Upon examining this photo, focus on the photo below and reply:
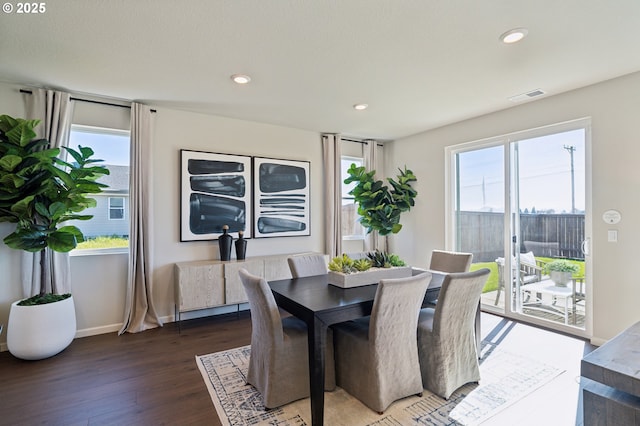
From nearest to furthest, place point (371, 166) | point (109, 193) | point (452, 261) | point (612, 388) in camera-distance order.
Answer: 1. point (612, 388)
2. point (452, 261)
3. point (109, 193)
4. point (371, 166)

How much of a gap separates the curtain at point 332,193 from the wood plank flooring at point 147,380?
6.67 ft

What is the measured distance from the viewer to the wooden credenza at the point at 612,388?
1.35 m

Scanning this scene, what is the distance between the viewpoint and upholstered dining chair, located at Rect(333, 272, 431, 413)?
2.11m

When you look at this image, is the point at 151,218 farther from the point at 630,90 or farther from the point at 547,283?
the point at 630,90

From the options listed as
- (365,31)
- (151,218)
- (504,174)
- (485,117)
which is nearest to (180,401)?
(151,218)

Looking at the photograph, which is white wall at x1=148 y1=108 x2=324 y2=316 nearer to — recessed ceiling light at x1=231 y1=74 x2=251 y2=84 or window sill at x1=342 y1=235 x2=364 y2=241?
window sill at x1=342 y1=235 x2=364 y2=241

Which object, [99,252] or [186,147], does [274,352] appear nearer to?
[99,252]

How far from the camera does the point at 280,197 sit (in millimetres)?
4809

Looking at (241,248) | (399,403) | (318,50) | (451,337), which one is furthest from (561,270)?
(241,248)

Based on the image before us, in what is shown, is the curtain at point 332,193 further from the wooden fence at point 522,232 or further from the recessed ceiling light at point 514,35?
the recessed ceiling light at point 514,35

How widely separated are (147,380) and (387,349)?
2.02 metres

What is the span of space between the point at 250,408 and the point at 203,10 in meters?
2.75

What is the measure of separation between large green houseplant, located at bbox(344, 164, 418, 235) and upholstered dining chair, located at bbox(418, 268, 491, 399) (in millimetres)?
2715

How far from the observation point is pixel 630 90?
3105 millimetres
